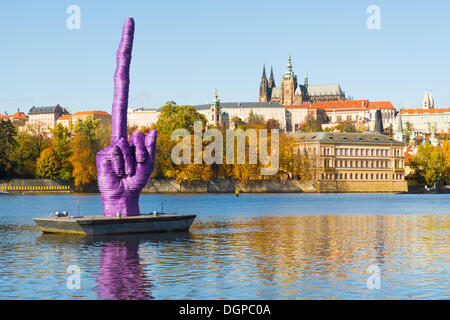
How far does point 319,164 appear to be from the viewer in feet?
559

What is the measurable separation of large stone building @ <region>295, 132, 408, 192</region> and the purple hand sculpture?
12253 cm

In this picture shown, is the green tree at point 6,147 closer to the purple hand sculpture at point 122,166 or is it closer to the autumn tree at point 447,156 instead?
the purple hand sculpture at point 122,166

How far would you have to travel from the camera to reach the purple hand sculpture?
4438cm

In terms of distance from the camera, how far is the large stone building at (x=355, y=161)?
561 feet

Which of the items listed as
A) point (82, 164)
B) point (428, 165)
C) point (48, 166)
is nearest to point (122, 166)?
point (82, 164)

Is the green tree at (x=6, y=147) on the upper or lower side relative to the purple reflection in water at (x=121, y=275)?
upper

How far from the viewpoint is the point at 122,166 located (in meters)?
44.3

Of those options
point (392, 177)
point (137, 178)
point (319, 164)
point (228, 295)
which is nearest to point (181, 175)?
point (319, 164)

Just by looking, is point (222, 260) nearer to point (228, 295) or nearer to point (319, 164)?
point (228, 295)

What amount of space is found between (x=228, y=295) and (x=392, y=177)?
528 ft

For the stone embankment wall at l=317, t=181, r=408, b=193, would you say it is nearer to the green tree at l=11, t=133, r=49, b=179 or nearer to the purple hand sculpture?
the green tree at l=11, t=133, r=49, b=179

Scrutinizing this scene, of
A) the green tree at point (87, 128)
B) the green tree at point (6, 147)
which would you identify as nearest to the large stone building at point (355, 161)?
the green tree at point (87, 128)

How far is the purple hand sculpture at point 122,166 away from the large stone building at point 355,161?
123 metres

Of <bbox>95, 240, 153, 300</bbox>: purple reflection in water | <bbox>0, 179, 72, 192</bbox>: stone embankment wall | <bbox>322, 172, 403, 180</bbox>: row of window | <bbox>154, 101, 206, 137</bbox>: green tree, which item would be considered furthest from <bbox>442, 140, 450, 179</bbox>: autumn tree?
<bbox>95, 240, 153, 300</bbox>: purple reflection in water
